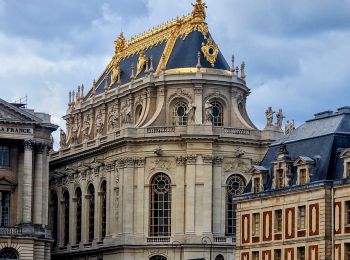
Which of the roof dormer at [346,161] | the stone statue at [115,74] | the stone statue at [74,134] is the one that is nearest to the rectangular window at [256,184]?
the roof dormer at [346,161]

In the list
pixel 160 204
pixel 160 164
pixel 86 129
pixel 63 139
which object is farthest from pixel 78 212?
pixel 160 164

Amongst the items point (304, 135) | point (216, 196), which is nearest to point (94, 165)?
point (216, 196)

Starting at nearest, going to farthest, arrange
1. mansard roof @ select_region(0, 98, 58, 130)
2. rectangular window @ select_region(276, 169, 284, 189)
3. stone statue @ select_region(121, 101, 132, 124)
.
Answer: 1. rectangular window @ select_region(276, 169, 284, 189)
2. mansard roof @ select_region(0, 98, 58, 130)
3. stone statue @ select_region(121, 101, 132, 124)

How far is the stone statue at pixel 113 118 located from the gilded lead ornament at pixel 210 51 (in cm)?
1263

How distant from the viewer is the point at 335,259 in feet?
289

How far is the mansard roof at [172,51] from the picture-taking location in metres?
141

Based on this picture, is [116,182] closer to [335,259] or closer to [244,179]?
[244,179]

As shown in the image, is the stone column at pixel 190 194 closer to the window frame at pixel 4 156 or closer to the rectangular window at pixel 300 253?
the window frame at pixel 4 156

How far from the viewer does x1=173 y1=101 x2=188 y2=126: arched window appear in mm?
139250

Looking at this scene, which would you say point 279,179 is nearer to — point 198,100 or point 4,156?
point 198,100

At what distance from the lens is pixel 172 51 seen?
14400 cm

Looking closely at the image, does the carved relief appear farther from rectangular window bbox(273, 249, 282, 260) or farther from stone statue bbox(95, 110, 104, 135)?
rectangular window bbox(273, 249, 282, 260)

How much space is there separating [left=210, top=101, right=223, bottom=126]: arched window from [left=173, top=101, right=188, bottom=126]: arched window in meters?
2.90

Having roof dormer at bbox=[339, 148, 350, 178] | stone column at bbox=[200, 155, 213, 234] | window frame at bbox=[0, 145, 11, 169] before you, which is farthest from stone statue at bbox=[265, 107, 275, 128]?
roof dormer at bbox=[339, 148, 350, 178]
